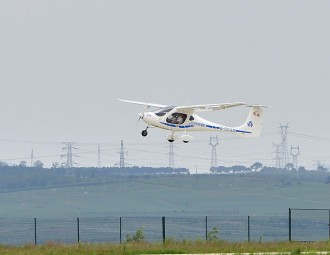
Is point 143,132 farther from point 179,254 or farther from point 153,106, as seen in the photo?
point 179,254

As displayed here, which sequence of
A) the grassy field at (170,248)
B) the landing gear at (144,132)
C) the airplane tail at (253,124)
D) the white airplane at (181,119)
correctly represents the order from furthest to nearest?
1. the airplane tail at (253,124)
2. the white airplane at (181,119)
3. the landing gear at (144,132)
4. the grassy field at (170,248)

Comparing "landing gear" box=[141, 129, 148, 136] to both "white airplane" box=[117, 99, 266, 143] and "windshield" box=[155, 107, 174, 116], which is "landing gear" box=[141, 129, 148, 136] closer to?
"white airplane" box=[117, 99, 266, 143]

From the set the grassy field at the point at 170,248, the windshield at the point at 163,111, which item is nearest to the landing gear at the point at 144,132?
the windshield at the point at 163,111

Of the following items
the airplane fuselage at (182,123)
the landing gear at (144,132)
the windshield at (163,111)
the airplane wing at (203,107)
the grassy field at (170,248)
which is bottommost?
the grassy field at (170,248)

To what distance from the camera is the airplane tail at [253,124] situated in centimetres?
12788

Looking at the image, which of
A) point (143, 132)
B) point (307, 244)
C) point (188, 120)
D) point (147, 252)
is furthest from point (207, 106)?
point (147, 252)

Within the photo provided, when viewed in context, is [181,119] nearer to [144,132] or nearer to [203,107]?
[203,107]

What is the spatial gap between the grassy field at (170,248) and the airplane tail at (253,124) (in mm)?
39443

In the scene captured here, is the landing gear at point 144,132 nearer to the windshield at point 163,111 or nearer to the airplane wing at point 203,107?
the windshield at point 163,111

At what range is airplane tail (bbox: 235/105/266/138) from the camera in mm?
127875

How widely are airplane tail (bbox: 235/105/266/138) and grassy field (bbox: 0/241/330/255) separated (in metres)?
39.4

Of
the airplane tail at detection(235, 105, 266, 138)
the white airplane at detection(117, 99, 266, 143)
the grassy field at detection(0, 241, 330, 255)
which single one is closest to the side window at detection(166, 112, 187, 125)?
the white airplane at detection(117, 99, 266, 143)

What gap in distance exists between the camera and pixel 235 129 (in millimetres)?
127438

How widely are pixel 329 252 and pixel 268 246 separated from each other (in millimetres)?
8783
